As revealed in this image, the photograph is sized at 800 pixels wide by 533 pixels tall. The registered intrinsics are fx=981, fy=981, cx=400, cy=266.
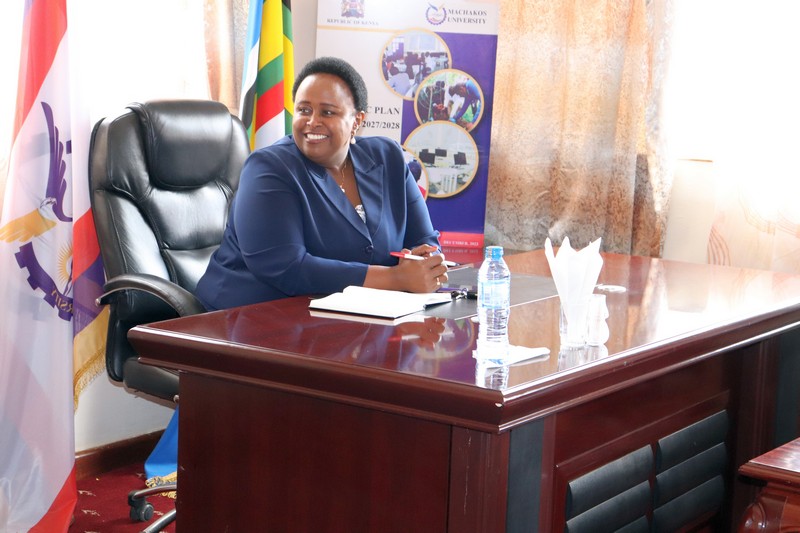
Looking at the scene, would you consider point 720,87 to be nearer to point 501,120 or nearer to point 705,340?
point 501,120

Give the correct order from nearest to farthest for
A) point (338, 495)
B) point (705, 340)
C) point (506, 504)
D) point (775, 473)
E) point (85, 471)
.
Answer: point (775, 473), point (506, 504), point (338, 495), point (705, 340), point (85, 471)

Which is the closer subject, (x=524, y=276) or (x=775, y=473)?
(x=775, y=473)

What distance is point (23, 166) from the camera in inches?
107

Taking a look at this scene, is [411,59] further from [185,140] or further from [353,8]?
[185,140]

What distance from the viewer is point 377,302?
2.19 meters

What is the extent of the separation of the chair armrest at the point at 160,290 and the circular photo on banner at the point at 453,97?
1683 mm

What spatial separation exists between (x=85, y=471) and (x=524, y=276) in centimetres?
172

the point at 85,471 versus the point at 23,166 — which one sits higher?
the point at 23,166

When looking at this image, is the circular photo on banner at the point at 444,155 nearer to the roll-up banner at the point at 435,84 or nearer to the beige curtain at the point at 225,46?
the roll-up banner at the point at 435,84

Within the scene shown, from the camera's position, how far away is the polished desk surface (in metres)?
1.54

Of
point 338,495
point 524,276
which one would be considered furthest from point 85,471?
point 338,495

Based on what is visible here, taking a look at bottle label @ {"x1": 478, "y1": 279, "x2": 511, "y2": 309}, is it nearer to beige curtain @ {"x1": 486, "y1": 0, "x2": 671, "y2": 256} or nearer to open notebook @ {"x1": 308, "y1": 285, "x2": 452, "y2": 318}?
open notebook @ {"x1": 308, "y1": 285, "x2": 452, "y2": 318}

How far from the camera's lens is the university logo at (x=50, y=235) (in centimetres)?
273

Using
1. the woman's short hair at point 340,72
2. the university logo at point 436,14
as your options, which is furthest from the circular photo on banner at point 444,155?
the woman's short hair at point 340,72
